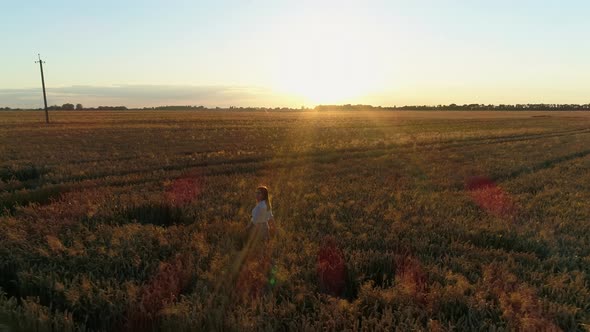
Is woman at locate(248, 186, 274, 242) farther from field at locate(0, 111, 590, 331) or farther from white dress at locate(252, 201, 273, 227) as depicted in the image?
field at locate(0, 111, 590, 331)

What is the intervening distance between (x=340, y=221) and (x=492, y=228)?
113 inches

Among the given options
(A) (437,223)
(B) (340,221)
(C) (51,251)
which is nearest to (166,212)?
(C) (51,251)

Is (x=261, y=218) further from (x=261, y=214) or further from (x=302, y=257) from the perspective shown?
(x=302, y=257)

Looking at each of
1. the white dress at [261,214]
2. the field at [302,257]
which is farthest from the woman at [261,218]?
the field at [302,257]

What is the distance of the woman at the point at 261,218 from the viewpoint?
7336 millimetres

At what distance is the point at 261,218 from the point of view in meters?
7.33

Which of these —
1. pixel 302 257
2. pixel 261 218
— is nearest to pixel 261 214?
pixel 261 218

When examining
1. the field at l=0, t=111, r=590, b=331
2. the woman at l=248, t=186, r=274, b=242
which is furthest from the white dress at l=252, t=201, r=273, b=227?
the field at l=0, t=111, r=590, b=331

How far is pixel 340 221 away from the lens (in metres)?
8.68

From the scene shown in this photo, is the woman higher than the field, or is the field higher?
the woman

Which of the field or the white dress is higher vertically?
the white dress

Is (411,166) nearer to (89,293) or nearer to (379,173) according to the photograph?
(379,173)

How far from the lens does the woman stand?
7336 millimetres

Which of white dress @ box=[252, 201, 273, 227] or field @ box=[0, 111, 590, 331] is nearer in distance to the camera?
field @ box=[0, 111, 590, 331]
